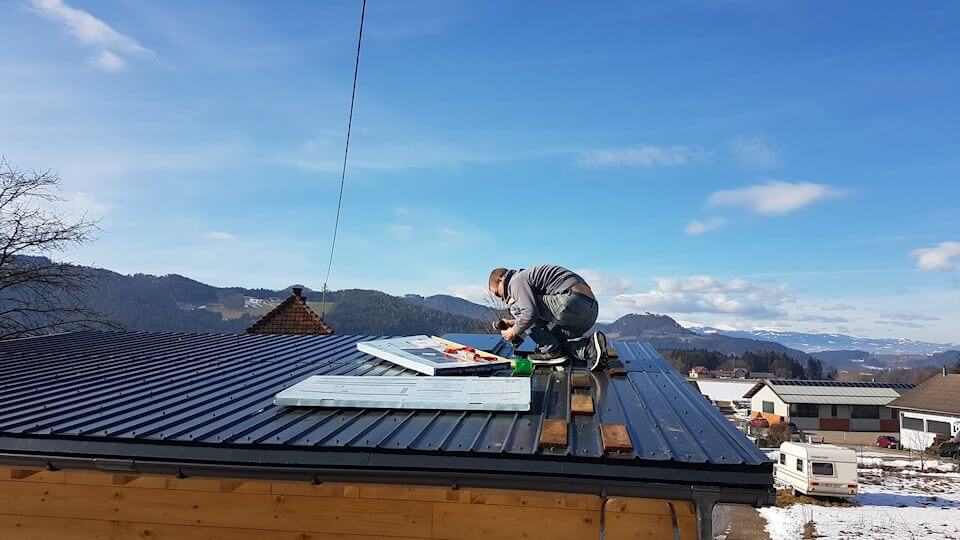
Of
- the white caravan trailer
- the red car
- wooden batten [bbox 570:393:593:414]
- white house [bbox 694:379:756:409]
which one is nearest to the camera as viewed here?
wooden batten [bbox 570:393:593:414]

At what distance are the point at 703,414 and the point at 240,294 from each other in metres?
123

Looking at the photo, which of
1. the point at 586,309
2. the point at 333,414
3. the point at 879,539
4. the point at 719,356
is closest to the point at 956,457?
the point at 879,539

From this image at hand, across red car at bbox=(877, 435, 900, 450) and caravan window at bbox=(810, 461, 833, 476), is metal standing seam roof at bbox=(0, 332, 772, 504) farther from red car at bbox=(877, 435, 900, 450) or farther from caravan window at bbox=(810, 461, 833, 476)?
red car at bbox=(877, 435, 900, 450)

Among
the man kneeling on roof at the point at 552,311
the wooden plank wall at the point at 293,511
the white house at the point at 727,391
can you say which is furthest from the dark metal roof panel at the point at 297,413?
the white house at the point at 727,391

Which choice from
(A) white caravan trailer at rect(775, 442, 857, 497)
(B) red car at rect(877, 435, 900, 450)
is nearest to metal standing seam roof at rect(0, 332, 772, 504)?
(A) white caravan trailer at rect(775, 442, 857, 497)

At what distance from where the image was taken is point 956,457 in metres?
30.4

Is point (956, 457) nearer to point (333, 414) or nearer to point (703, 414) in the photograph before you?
point (703, 414)

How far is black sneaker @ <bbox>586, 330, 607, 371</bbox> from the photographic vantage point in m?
6.84

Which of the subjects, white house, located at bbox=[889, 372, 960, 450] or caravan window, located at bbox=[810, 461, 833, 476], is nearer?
caravan window, located at bbox=[810, 461, 833, 476]

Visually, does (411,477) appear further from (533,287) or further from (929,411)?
(929,411)

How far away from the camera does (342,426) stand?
4.35 meters

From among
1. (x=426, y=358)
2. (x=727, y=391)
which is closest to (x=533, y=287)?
(x=426, y=358)

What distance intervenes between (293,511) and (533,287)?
3898mm

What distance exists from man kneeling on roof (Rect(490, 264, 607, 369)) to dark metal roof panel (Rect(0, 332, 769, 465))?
0.59 metres
